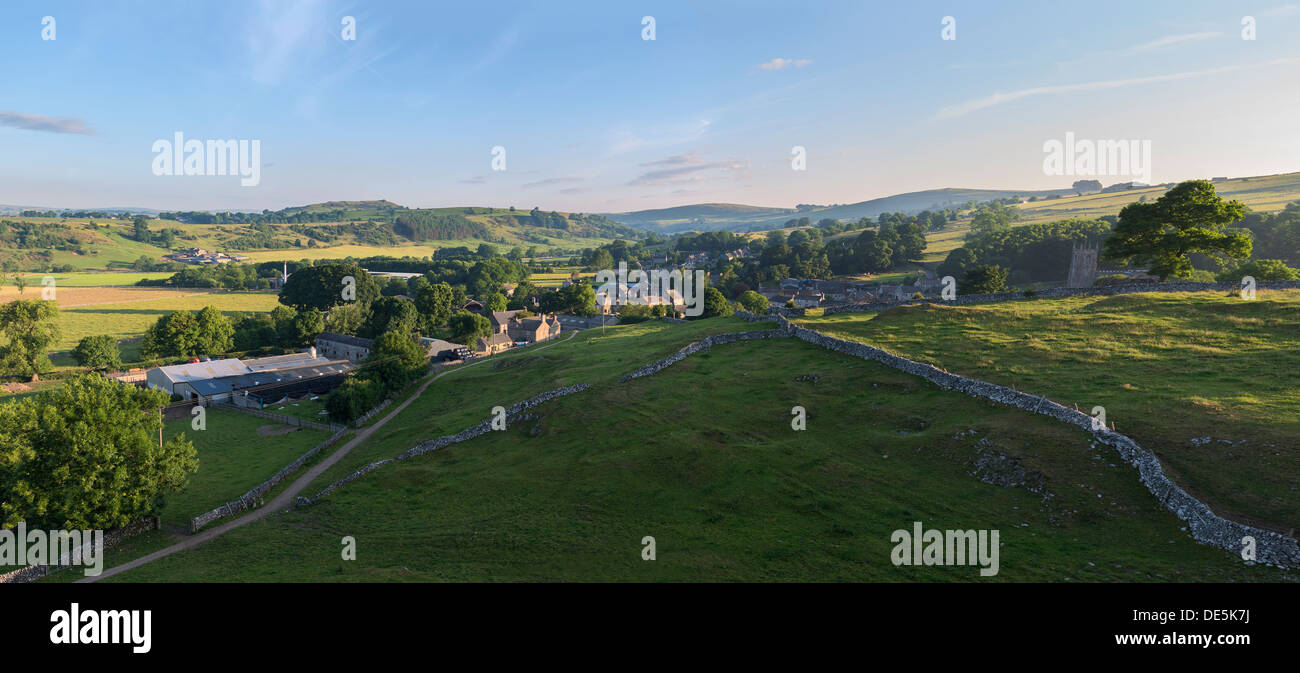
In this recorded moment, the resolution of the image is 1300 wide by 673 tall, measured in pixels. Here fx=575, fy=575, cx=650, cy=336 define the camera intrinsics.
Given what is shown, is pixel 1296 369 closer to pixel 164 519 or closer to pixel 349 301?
pixel 164 519

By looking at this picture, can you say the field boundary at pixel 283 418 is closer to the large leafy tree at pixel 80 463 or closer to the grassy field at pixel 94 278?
the large leafy tree at pixel 80 463

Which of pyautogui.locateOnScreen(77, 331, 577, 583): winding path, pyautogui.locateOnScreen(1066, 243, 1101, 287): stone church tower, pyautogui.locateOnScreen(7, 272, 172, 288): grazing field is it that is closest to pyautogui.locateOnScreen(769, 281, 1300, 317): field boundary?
pyautogui.locateOnScreen(1066, 243, 1101, 287): stone church tower

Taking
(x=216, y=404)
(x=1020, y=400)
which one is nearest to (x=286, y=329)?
(x=216, y=404)

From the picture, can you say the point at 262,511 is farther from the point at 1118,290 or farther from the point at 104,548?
the point at 1118,290

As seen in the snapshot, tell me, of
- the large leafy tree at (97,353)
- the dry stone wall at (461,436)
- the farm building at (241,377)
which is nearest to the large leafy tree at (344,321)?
the farm building at (241,377)

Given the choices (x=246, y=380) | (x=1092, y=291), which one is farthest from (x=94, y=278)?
(x=1092, y=291)
